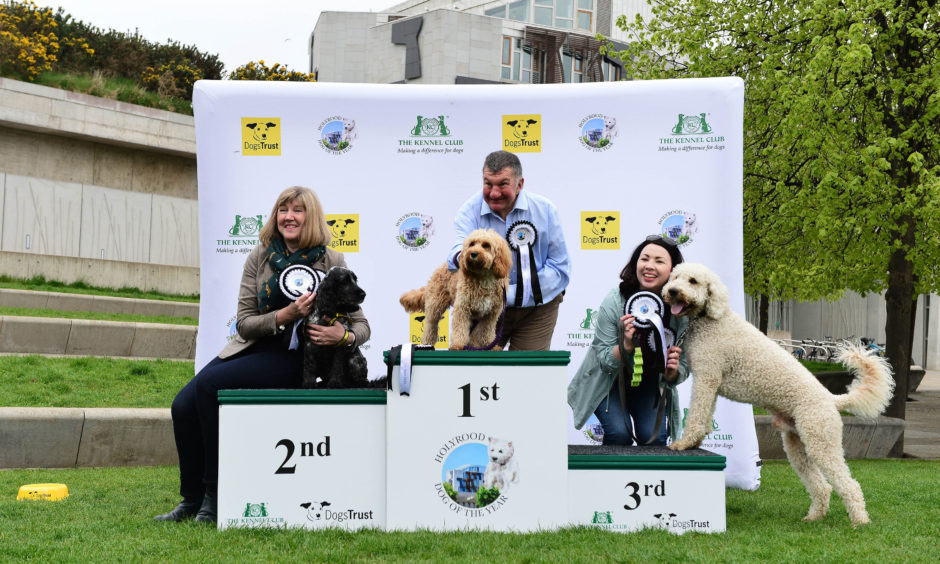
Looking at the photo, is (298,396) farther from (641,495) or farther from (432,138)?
(432,138)

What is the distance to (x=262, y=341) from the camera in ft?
14.2

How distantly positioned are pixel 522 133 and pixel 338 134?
144 centimetres

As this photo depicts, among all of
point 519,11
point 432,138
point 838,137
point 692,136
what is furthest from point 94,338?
point 519,11

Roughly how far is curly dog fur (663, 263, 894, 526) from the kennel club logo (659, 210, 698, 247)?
186cm

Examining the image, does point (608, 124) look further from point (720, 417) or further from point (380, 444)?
point (380, 444)

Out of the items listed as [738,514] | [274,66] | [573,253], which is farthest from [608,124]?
[274,66]

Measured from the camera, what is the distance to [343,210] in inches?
251

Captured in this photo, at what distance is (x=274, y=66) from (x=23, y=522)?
18347 millimetres

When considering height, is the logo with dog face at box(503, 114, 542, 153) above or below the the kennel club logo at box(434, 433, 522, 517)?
above

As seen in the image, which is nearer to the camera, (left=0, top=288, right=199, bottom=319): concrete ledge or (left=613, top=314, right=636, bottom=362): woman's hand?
(left=613, top=314, right=636, bottom=362): woman's hand

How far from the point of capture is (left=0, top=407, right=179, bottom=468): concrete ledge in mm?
6215

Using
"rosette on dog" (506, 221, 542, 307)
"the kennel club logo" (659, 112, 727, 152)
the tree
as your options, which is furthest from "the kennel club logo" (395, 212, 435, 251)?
the tree

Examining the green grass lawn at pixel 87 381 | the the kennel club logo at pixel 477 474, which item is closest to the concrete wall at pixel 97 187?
the green grass lawn at pixel 87 381

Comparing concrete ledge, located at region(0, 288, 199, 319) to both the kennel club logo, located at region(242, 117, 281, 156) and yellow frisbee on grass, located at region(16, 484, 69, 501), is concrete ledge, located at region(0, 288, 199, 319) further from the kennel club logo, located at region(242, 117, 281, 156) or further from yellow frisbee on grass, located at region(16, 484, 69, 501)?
yellow frisbee on grass, located at region(16, 484, 69, 501)
